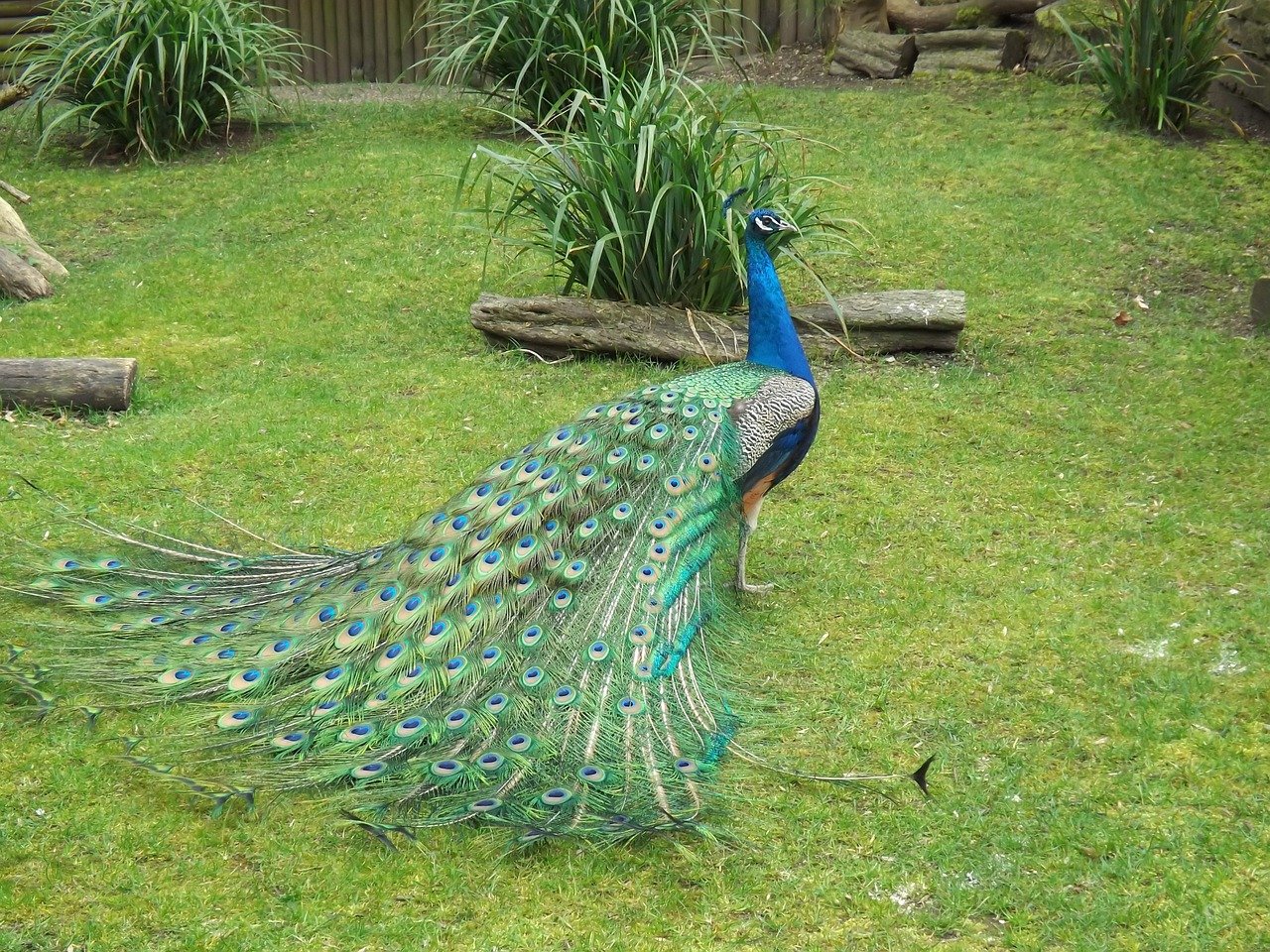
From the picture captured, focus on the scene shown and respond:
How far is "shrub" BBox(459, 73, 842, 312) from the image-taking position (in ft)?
23.6

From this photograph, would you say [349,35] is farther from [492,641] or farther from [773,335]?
[492,641]

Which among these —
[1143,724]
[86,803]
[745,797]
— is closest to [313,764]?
[86,803]

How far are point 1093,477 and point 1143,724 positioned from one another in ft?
6.79

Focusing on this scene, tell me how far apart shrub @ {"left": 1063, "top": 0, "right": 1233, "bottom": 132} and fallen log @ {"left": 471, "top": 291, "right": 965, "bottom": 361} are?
4.07 m

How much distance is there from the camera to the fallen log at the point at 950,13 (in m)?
12.3

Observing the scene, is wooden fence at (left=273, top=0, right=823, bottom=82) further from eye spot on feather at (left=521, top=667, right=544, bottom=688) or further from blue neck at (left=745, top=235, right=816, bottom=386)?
eye spot on feather at (left=521, top=667, right=544, bottom=688)

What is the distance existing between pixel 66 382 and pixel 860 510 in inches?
161

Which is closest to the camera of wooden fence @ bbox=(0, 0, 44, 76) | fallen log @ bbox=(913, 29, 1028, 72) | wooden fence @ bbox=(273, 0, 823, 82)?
fallen log @ bbox=(913, 29, 1028, 72)

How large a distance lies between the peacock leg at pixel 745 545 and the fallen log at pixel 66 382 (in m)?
3.64

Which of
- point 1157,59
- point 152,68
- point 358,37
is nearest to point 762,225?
point 1157,59

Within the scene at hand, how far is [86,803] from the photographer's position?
12.3 ft

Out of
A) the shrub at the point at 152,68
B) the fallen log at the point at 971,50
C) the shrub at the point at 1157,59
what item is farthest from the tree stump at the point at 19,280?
the fallen log at the point at 971,50

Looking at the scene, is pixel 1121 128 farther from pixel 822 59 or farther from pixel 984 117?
pixel 822 59

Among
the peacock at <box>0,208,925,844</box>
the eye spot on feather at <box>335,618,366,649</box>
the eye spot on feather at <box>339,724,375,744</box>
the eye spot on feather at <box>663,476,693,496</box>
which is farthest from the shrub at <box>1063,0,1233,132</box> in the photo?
the eye spot on feather at <box>339,724,375,744</box>
